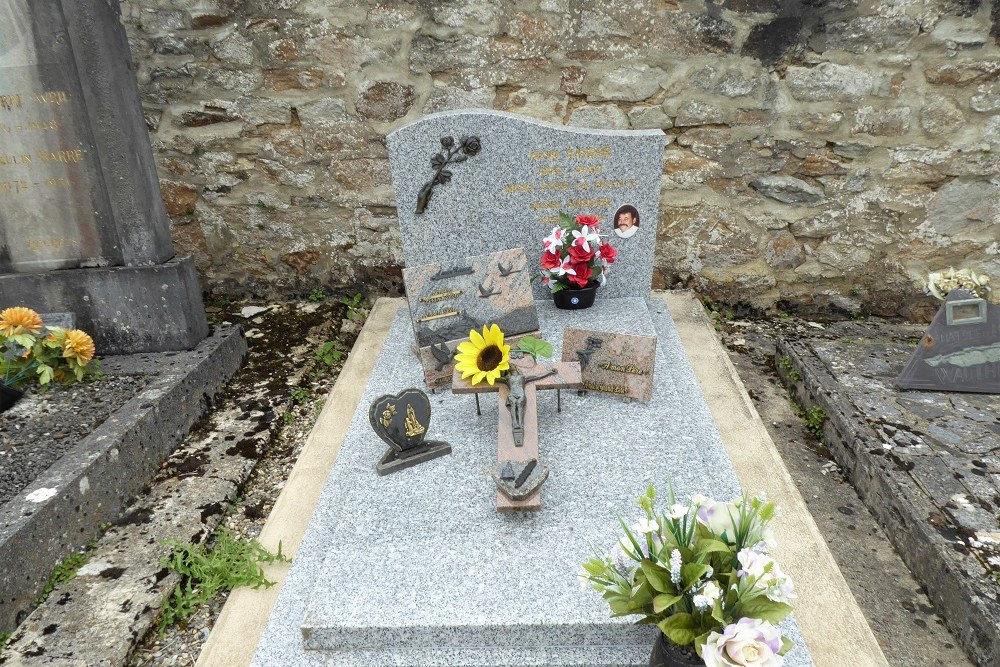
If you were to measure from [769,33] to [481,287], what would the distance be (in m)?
2.16

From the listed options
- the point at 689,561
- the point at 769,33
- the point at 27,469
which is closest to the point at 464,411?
the point at 689,561

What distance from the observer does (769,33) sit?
351cm

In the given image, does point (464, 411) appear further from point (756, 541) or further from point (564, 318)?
point (756, 541)

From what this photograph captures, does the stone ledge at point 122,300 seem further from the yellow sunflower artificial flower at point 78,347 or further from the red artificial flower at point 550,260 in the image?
the red artificial flower at point 550,260

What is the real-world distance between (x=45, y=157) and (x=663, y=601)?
3.42 m

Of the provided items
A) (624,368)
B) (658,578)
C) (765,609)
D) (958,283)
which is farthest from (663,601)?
(958,283)

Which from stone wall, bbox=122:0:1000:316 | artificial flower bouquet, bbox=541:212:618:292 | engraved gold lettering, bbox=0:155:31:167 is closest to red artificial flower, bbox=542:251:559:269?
artificial flower bouquet, bbox=541:212:618:292

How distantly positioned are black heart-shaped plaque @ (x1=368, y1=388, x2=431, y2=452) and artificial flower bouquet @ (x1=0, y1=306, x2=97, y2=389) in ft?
5.62

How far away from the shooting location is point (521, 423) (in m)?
2.21

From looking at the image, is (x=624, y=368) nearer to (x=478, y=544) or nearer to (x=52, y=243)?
(x=478, y=544)

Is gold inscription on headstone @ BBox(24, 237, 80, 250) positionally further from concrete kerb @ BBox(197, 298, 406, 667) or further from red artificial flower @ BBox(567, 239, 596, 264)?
red artificial flower @ BBox(567, 239, 596, 264)

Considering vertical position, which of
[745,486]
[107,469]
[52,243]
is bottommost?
[745,486]

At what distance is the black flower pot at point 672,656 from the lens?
134 centimetres

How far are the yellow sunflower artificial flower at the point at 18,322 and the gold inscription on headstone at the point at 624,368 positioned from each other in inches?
101
